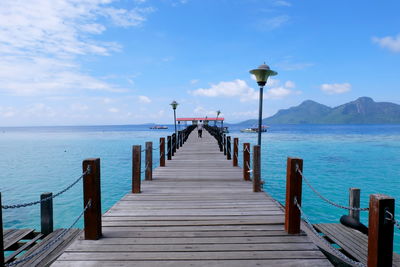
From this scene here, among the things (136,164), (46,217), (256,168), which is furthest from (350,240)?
(46,217)

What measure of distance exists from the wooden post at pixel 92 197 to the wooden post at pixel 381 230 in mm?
3391

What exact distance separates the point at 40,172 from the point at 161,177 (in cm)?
1995

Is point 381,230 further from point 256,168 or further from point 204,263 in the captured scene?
point 256,168

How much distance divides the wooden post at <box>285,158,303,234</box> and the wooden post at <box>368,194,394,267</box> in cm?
143

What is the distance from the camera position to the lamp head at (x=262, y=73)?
835cm

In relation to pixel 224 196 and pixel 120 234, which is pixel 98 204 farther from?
pixel 224 196

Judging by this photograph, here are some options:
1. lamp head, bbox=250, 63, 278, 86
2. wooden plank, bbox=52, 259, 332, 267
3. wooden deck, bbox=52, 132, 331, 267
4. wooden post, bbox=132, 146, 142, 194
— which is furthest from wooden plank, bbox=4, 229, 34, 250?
lamp head, bbox=250, 63, 278, 86

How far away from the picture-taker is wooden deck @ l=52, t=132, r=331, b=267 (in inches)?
129

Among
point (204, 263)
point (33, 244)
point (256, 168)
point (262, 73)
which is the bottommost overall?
point (33, 244)

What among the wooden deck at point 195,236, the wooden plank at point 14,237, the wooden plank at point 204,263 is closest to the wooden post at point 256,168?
the wooden deck at point 195,236

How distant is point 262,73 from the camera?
8.41 m

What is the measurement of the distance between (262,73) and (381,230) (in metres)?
6.63

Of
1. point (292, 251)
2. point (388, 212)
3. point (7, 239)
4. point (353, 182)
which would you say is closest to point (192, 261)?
point (292, 251)

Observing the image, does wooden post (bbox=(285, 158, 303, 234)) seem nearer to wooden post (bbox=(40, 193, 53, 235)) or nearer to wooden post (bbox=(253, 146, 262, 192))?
wooden post (bbox=(253, 146, 262, 192))
